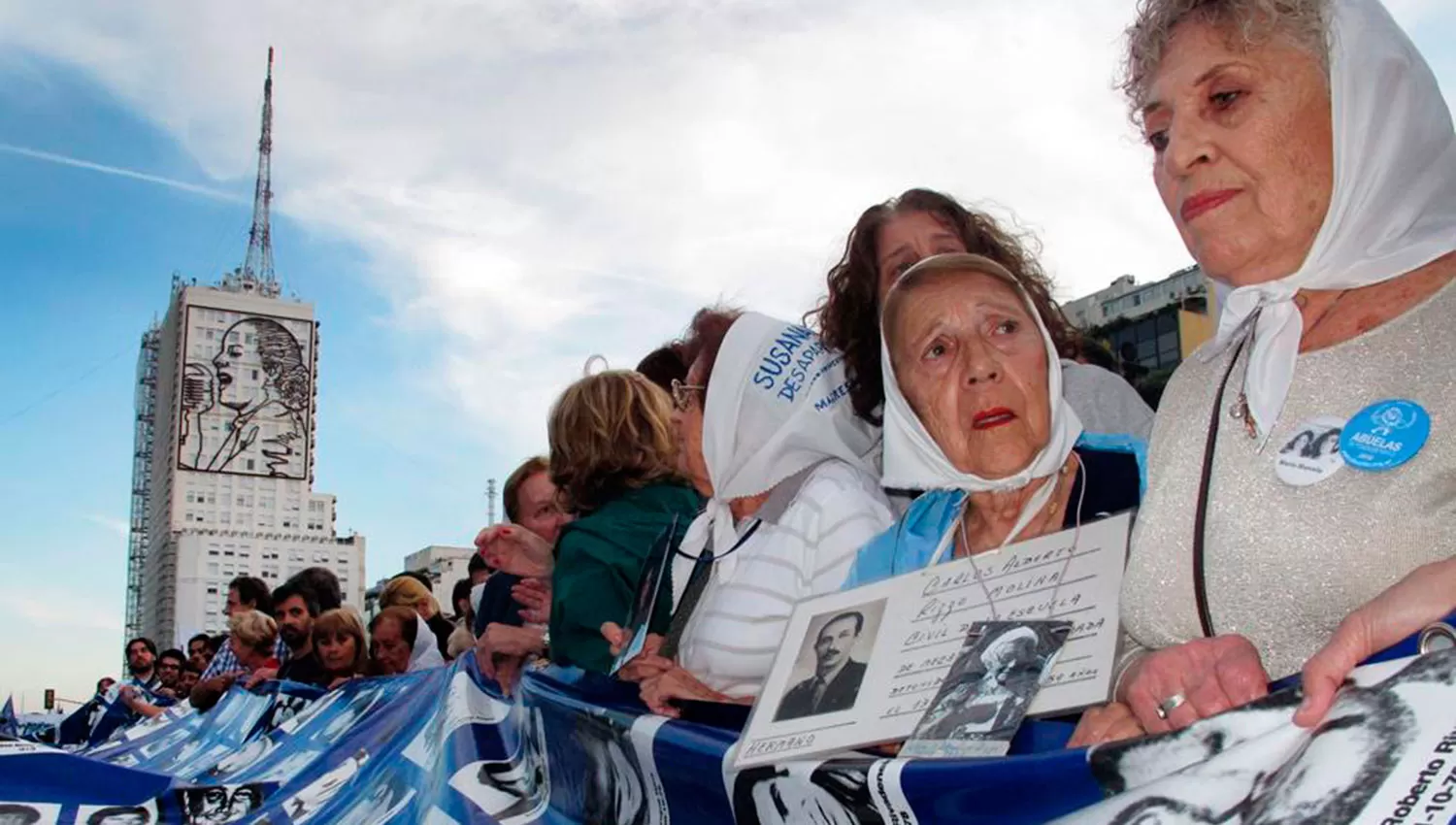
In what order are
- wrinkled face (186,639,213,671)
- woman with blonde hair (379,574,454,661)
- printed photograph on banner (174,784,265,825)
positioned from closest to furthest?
printed photograph on banner (174,784,265,825)
woman with blonde hair (379,574,454,661)
wrinkled face (186,639,213,671)

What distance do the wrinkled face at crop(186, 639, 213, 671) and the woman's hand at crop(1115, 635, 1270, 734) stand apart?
16123 millimetres

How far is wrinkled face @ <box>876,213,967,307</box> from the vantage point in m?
3.45

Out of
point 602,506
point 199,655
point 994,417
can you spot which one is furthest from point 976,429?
point 199,655

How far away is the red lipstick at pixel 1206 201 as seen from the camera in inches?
70.4

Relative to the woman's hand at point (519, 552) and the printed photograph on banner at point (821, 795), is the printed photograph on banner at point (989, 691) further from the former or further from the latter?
the woman's hand at point (519, 552)

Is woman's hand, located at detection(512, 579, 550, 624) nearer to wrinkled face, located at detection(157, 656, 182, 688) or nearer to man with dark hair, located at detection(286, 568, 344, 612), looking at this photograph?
man with dark hair, located at detection(286, 568, 344, 612)

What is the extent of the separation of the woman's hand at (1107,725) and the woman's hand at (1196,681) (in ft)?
0.10

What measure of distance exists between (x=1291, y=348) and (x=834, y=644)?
0.78 meters

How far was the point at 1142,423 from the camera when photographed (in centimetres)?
294

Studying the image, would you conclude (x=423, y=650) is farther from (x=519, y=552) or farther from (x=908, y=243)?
(x=908, y=243)

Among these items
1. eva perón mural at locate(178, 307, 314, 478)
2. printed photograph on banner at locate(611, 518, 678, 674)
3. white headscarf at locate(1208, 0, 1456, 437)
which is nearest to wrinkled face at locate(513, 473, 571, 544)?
printed photograph on banner at locate(611, 518, 678, 674)

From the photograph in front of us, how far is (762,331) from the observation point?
343cm

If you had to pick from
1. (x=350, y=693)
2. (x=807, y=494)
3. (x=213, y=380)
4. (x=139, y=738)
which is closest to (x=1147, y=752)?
(x=807, y=494)

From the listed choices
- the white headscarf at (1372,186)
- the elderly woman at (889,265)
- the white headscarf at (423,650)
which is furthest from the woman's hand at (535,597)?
the white headscarf at (1372,186)
